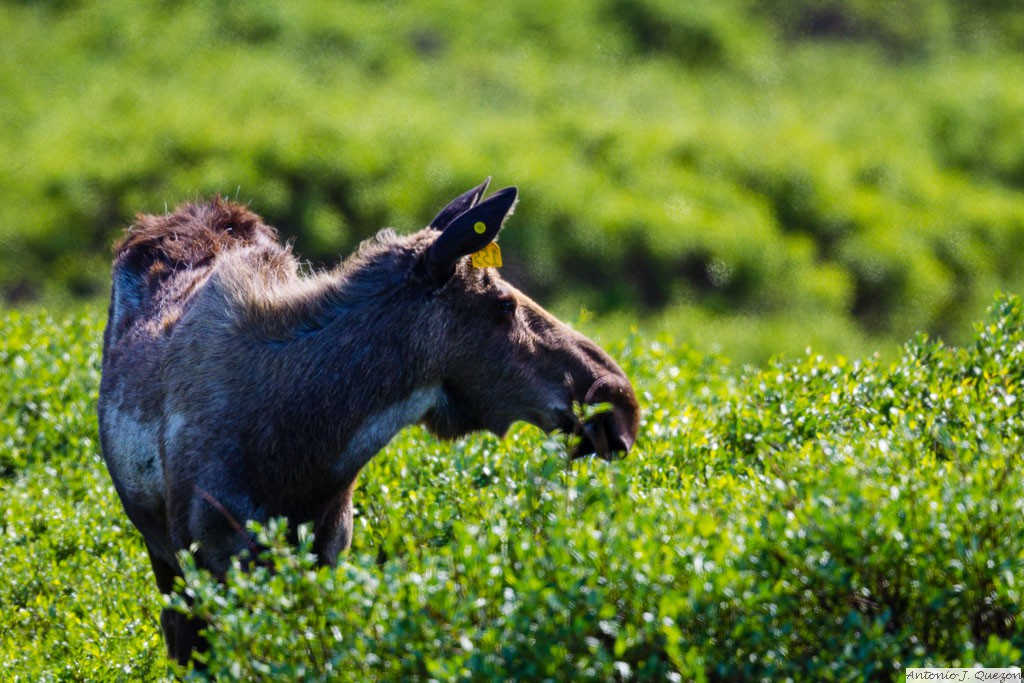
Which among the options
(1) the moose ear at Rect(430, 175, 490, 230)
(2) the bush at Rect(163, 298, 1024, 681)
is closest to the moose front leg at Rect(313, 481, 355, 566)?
(2) the bush at Rect(163, 298, 1024, 681)

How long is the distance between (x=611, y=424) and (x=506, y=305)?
78 centimetres

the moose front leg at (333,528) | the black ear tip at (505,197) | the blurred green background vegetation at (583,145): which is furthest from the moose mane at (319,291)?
the blurred green background vegetation at (583,145)

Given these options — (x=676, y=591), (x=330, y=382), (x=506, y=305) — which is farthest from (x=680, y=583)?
(x=330, y=382)

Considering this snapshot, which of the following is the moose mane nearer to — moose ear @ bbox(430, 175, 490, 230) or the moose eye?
moose ear @ bbox(430, 175, 490, 230)

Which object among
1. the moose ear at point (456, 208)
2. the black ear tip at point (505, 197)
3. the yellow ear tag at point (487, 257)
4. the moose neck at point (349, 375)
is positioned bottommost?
the moose neck at point (349, 375)

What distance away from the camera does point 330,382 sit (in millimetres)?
5254

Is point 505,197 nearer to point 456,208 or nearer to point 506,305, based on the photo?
point 506,305

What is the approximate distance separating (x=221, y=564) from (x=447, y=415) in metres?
1.20

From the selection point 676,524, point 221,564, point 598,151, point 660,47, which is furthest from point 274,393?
point 660,47

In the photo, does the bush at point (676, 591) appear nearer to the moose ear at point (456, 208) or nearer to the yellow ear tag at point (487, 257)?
the yellow ear tag at point (487, 257)

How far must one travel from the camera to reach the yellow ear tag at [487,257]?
17.7 ft

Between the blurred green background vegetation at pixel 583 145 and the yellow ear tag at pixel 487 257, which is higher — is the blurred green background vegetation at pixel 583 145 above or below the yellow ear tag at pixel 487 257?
above

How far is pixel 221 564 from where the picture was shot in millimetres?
5285

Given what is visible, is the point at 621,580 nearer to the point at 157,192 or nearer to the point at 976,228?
the point at 157,192
